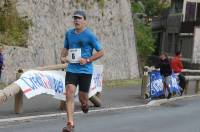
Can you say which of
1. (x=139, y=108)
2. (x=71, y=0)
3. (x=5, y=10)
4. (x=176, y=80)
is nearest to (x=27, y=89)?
(x=139, y=108)

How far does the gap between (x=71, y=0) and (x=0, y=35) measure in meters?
5.58

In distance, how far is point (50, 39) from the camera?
2939 cm

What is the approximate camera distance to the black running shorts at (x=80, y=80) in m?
11.0

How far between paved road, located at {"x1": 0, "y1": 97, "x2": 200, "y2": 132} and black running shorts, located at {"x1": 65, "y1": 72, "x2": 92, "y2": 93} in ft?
4.08

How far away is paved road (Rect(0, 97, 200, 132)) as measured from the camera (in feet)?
41.1

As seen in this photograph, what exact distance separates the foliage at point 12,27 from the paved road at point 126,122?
970 centimetres

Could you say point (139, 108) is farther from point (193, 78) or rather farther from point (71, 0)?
point (71, 0)

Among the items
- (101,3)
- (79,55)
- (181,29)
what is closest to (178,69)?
(101,3)

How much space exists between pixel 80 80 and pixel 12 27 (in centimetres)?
1683

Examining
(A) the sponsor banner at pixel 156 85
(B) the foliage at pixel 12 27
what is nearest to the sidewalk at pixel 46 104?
(A) the sponsor banner at pixel 156 85

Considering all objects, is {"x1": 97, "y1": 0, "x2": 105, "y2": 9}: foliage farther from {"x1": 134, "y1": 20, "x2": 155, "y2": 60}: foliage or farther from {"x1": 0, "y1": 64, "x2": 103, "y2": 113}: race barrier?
{"x1": 0, "y1": 64, "x2": 103, "y2": 113}: race barrier

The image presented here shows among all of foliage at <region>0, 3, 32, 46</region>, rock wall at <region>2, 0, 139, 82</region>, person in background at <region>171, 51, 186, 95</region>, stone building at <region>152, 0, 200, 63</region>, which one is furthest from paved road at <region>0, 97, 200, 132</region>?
stone building at <region>152, 0, 200, 63</region>

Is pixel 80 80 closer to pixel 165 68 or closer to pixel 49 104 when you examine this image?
pixel 49 104

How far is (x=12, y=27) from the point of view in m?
27.6
